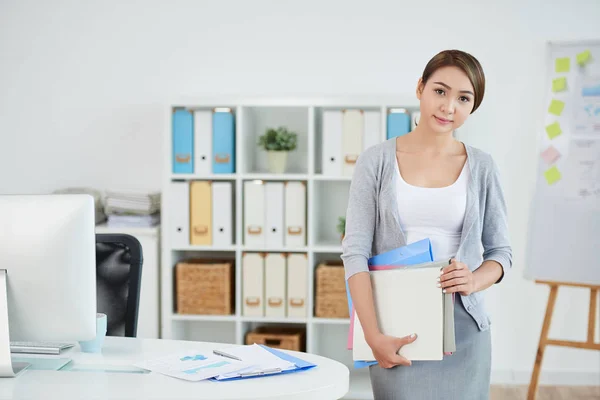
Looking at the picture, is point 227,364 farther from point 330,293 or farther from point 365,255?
point 330,293

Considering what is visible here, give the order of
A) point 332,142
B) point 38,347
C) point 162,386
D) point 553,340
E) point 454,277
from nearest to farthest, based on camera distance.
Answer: point 162,386 → point 454,277 → point 38,347 → point 553,340 → point 332,142

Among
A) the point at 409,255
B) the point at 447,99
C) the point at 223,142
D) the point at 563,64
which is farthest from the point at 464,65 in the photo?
the point at 563,64

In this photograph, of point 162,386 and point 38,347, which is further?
point 38,347

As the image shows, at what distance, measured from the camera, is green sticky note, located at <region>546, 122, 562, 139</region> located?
156 inches

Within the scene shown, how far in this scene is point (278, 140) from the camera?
3900 millimetres

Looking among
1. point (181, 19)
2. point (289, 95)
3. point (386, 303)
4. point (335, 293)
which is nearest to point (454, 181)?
point (386, 303)

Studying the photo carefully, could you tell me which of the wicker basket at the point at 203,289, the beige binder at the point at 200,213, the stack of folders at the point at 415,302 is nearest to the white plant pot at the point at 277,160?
the beige binder at the point at 200,213

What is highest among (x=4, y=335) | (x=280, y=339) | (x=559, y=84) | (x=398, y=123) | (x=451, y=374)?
(x=559, y=84)

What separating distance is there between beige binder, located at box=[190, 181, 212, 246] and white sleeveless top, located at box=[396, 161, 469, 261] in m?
2.14

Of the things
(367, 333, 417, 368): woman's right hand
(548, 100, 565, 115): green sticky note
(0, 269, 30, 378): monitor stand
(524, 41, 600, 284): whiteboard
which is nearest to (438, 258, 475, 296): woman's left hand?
(367, 333, 417, 368): woman's right hand

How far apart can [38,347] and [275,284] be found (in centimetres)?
201

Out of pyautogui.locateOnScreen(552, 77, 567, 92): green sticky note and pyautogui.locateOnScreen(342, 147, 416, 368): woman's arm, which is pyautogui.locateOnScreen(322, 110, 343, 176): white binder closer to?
pyautogui.locateOnScreen(552, 77, 567, 92): green sticky note

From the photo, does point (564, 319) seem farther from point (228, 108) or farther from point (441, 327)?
point (441, 327)

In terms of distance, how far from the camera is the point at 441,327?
175cm
